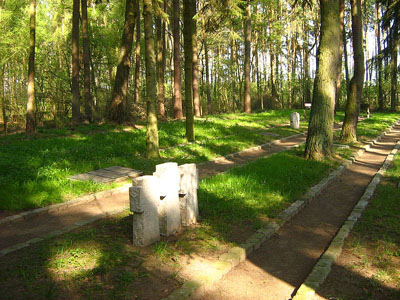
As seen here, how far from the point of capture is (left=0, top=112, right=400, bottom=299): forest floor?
3498 millimetres

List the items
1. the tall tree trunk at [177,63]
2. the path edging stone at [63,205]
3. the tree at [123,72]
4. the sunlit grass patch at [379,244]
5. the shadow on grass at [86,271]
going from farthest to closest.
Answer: the tall tree trunk at [177,63], the tree at [123,72], the path edging stone at [63,205], the sunlit grass patch at [379,244], the shadow on grass at [86,271]

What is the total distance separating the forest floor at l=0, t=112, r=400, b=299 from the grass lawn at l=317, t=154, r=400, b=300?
1.36ft

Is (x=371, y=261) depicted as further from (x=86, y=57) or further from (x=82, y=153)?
(x=86, y=57)

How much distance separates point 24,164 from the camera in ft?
28.1

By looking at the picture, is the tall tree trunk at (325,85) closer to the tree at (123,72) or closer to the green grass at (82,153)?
the green grass at (82,153)

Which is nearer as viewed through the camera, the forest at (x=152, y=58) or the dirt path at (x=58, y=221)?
the dirt path at (x=58, y=221)

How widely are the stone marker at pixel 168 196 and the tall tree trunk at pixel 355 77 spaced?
37.0 ft

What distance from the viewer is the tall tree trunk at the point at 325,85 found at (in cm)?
1011

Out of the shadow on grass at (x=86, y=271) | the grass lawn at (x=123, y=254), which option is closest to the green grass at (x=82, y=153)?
the grass lawn at (x=123, y=254)

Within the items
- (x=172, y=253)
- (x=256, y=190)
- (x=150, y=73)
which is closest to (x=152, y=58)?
(x=150, y=73)

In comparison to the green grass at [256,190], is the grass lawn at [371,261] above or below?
below

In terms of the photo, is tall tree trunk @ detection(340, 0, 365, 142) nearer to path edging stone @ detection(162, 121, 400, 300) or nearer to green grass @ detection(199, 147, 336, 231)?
green grass @ detection(199, 147, 336, 231)

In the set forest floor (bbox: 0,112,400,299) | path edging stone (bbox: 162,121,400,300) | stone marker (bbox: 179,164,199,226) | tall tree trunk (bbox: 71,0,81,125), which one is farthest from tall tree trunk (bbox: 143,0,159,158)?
tall tree trunk (bbox: 71,0,81,125)

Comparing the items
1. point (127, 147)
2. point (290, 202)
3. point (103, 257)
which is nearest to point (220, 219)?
point (290, 202)
